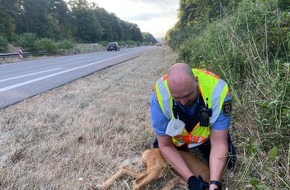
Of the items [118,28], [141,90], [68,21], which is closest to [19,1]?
[68,21]

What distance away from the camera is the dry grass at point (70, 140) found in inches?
115

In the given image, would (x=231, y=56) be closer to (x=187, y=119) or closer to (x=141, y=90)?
(x=187, y=119)

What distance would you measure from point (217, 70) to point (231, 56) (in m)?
0.45

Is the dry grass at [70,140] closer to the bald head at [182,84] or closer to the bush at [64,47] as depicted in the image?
the bald head at [182,84]

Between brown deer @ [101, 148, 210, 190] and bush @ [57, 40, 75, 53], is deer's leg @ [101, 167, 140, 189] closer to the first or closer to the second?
brown deer @ [101, 148, 210, 190]

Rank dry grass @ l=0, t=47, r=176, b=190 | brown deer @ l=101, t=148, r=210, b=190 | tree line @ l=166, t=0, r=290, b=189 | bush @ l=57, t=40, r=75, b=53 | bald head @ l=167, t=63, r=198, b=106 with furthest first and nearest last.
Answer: bush @ l=57, t=40, r=75, b=53
dry grass @ l=0, t=47, r=176, b=190
brown deer @ l=101, t=148, r=210, b=190
tree line @ l=166, t=0, r=290, b=189
bald head @ l=167, t=63, r=198, b=106

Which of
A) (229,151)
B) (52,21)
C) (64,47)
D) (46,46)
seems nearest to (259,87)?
(229,151)

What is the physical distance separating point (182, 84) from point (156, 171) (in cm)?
92

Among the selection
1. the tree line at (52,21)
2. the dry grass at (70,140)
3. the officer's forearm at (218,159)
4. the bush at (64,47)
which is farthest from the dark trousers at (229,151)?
the bush at (64,47)

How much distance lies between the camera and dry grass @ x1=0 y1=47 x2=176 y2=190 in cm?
293

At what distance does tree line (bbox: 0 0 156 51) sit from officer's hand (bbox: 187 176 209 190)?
28.9 m

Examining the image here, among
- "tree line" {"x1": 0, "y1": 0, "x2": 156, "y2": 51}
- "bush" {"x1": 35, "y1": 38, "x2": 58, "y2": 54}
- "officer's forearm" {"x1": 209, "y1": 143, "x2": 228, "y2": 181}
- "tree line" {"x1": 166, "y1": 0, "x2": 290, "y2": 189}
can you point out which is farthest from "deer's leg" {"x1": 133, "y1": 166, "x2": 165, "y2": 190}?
"bush" {"x1": 35, "y1": 38, "x2": 58, "y2": 54}

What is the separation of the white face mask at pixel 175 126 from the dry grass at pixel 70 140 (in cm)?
64

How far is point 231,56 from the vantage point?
4242 mm
